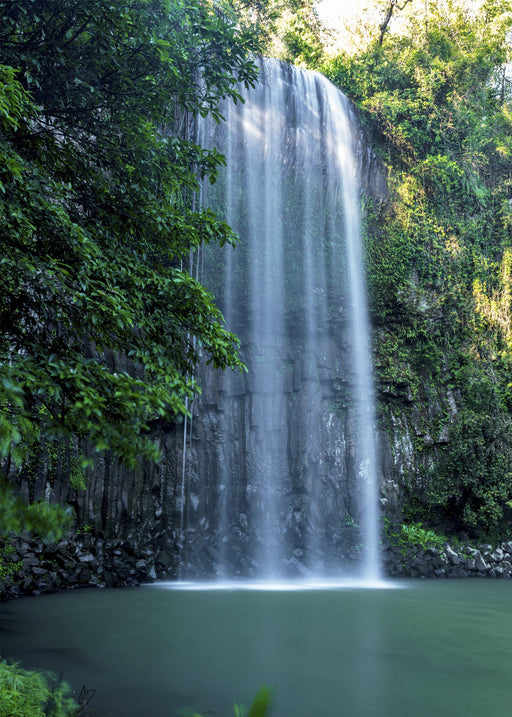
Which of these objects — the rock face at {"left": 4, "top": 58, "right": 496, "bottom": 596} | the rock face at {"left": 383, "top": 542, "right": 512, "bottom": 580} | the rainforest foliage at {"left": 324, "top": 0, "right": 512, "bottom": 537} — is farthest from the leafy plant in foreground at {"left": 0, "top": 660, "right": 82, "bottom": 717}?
the rainforest foliage at {"left": 324, "top": 0, "right": 512, "bottom": 537}

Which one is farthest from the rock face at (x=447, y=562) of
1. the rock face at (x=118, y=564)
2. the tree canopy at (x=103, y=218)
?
the tree canopy at (x=103, y=218)

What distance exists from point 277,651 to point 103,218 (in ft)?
16.4

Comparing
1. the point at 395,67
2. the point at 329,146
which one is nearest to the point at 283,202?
the point at 329,146

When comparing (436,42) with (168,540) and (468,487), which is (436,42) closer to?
(468,487)

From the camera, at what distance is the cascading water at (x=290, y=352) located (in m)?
13.1

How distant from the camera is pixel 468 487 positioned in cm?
1331

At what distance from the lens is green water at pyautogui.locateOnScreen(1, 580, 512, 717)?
14.3 feet

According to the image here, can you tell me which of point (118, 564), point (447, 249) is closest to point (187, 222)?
point (118, 564)

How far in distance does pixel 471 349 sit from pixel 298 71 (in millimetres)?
9263

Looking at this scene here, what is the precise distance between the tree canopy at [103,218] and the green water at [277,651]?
82.1 inches

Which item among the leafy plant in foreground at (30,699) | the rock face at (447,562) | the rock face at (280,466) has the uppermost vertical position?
the rock face at (280,466)

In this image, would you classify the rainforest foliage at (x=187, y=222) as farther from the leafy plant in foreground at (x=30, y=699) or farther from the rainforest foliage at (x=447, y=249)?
the leafy plant in foreground at (x=30, y=699)

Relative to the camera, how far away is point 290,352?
1479cm

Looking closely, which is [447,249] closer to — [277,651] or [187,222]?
[187,222]
